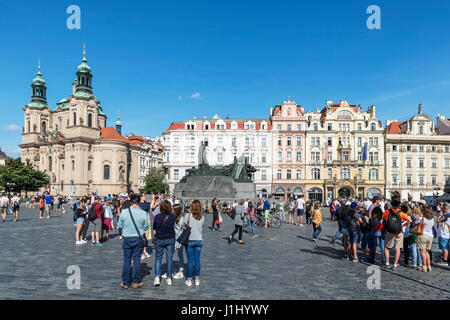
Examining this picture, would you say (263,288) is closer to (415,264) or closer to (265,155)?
(415,264)

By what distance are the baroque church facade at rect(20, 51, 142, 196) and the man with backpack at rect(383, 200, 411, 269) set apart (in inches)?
2543

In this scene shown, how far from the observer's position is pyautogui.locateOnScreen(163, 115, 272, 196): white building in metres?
60.9

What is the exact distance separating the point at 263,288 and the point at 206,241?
6.33m

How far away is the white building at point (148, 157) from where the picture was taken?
80.3 meters

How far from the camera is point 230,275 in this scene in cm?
782

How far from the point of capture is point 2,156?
12544 centimetres

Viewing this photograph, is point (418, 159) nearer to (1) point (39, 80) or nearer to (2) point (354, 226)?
(2) point (354, 226)

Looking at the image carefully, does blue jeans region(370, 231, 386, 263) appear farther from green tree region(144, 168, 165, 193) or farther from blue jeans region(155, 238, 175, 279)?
green tree region(144, 168, 165, 193)

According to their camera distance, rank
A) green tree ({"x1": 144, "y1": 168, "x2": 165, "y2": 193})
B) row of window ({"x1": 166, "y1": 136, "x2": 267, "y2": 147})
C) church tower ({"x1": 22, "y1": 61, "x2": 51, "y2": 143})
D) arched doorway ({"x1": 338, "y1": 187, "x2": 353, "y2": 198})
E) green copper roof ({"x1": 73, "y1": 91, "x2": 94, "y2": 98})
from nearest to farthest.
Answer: arched doorway ({"x1": 338, "y1": 187, "x2": 353, "y2": 198}), row of window ({"x1": 166, "y1": 136, "x2": 267, "y2": 147}), green copper roof ({"x1": 73, "y1": 91, "x2": 94, "y2": 98}), green tree ({"x1": 144, "y1": 168, "x2": 165, "y2": 193}), church tower ({"x1": 22, "y1": 61, "x2": 51, "y2": 143})

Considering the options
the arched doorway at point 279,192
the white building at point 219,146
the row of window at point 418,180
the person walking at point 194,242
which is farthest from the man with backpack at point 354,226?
the row of window at point 418,180

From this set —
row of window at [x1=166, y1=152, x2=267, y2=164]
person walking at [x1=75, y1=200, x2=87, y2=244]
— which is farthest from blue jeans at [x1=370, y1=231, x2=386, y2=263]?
row of window at [x1=166, y1=152, x2=267, y2=164]

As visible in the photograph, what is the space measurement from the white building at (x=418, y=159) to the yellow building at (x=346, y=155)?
2.16m

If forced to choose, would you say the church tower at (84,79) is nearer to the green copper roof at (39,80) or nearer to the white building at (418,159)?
the green copper roof at (39,80)

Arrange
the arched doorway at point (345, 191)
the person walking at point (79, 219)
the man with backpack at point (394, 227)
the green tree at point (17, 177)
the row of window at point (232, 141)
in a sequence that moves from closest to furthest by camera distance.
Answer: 1. the man with backpack at point (394, 227)
2. the person walking at point (79, 219)
3. the arched doorway at point (345, 191)
4. the green tree at point (17, 177)
5. the row of window at point (232, 141)
